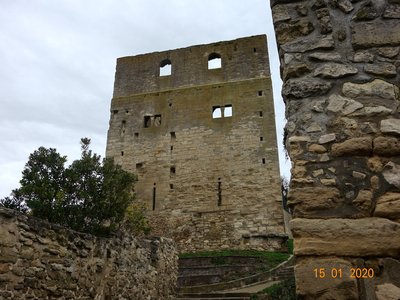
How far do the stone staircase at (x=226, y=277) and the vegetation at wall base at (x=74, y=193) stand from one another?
9.08ft

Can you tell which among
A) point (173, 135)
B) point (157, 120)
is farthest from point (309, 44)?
point (157, 120)

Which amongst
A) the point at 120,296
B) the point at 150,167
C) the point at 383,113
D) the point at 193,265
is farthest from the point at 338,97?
the point at 150,167

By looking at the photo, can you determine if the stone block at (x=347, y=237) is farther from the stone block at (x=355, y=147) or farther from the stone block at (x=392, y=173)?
the stone block at (x=355, y=147)

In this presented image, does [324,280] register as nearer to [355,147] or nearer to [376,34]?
[355,147]

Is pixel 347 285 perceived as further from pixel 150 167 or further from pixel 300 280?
pixel 150 167

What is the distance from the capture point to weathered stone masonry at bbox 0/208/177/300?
13.5ft

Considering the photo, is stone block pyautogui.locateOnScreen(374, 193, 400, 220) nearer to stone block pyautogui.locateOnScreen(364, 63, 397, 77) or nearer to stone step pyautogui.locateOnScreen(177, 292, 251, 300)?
stone block pyautogui.locateOnScreen(364, 63, 397, 77)

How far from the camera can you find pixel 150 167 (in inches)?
714

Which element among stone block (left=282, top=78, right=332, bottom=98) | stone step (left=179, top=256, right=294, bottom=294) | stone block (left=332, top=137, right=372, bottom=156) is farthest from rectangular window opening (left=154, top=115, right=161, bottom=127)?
stone block (left=332, top=137, right=372, bottom=156)

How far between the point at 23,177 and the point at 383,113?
7.19 metres

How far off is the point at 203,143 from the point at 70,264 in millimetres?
13046

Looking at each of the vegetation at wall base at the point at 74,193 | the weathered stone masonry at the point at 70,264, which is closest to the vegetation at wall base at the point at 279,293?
the weathered stone masonry at the point at 70,264

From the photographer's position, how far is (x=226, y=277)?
10398mm
